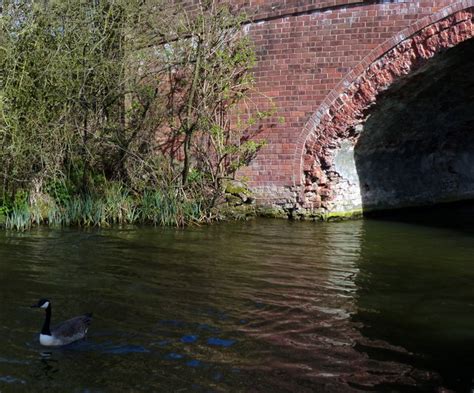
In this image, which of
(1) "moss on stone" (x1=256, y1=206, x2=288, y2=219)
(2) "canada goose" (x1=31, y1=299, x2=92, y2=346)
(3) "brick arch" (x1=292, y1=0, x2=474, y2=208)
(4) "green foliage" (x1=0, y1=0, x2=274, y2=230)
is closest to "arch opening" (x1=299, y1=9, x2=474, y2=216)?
(3) "brick arch" (x1=292, y1=0, x2=474, y2=208)

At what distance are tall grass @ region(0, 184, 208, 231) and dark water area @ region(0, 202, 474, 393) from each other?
2.98 ft

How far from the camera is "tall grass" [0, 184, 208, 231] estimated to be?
1070 centimetres

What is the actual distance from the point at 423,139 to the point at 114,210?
7144mm

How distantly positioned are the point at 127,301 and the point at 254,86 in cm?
694

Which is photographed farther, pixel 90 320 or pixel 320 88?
pixel 320 88

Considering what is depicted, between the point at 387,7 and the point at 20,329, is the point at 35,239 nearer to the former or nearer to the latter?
the point at 20,329

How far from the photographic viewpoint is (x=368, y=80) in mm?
10883

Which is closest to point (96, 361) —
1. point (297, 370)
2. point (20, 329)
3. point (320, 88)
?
point (20, 329)

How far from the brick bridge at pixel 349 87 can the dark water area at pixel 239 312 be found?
2.34m

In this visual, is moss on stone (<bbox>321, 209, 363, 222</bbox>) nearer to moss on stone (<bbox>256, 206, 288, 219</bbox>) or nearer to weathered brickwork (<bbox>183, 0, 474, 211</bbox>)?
weathered brickwork (<bbox>183, 0, 474, 211</bbox>)

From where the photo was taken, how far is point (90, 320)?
503cm

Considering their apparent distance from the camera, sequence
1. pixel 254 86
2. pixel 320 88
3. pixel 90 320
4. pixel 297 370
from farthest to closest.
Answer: pixel 254 86 → pixel 320 88 → pixel 90 320 → pixel 297 370

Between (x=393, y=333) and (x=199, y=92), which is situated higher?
(x=199, y=92)

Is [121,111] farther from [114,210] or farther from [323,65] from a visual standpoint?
[323,65]
